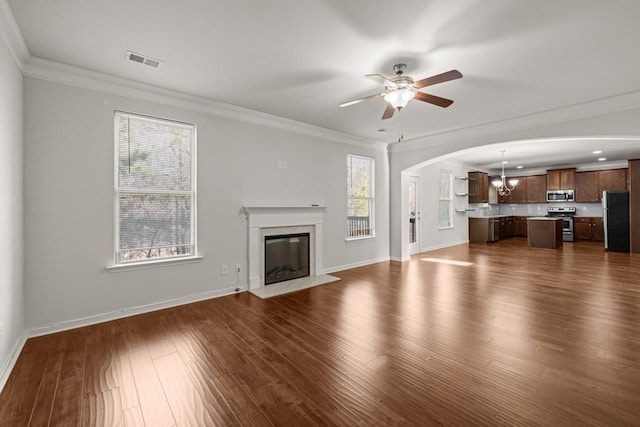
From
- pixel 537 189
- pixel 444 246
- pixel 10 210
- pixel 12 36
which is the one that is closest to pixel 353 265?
pixel 444 246

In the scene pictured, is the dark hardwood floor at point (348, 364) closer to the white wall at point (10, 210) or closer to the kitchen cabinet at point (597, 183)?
the white wall at point (10, 210)

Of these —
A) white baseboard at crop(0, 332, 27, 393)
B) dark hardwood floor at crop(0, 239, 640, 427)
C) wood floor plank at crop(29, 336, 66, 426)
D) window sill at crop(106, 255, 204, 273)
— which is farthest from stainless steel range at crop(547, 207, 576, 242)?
white baseboard at crop(0, 332, 27, 393)

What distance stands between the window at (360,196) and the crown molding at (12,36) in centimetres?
481

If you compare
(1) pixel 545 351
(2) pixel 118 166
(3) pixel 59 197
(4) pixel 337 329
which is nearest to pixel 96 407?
(4) pixel 337 329

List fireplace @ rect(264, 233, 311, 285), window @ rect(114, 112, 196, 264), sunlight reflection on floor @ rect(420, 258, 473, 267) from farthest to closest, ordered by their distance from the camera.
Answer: sunlight reflection on floor @ rect(420, 258, 473, 267) < fireplace @ rect(264, 233, 311, 285) < window @ rect(114, 112, 196, 264)

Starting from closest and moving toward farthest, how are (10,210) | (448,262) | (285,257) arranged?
(10,210) < (285,257) < (448,262)

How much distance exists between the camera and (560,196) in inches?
389

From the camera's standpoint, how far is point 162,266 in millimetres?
3619

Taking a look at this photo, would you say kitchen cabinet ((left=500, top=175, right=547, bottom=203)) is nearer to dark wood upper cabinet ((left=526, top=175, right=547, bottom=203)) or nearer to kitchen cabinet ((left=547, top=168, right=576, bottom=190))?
dark wood upper cabinet ((left=526, top=175, right=547, bottom=203))

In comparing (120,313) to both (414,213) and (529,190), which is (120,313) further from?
(529,190)

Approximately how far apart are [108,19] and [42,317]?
2.97m

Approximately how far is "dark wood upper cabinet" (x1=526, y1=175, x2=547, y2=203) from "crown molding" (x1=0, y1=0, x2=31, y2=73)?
13577 mm

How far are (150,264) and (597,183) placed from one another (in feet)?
42.2

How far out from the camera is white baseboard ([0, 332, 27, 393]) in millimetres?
2111
